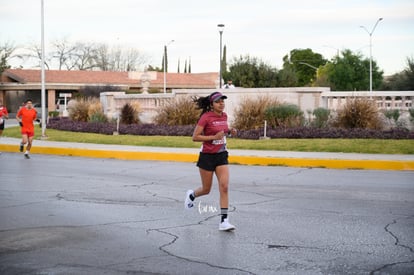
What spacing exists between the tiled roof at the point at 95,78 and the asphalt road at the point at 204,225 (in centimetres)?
5749

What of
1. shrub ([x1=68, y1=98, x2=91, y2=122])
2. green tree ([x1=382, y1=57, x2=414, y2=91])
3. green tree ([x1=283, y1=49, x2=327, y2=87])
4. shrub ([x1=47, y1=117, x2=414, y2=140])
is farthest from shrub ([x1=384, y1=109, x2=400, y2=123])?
green tree ([x1=283, y1=49, x2=327, y2=87])

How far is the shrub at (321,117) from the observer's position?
2566cm

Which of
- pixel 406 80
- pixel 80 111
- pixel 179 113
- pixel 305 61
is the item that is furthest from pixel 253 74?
pixel 305 61

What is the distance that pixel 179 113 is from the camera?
2966 cm

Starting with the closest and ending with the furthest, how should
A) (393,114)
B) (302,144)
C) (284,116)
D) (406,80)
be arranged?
(302,144) < (393,114) < (284,116) < (406,80)

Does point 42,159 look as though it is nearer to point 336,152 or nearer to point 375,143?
point 336,152

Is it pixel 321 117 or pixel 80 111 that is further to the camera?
pixel 80 111

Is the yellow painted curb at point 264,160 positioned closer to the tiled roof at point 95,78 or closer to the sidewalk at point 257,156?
the sidewalk at point 257,156

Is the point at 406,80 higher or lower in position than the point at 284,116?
higher

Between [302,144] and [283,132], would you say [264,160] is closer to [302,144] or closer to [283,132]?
[302,144]

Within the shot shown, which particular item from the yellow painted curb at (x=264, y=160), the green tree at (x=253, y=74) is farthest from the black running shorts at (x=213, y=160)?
the green tree at (x=253, y=74)

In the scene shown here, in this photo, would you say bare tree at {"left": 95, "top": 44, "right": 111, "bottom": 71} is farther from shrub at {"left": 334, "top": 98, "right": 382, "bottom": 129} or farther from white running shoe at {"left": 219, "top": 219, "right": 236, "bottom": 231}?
white running shoe at {"left": 219, "top": 219, "right": 236, "bottom": 231}

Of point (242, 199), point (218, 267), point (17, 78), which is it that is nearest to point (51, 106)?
point (17, 78)

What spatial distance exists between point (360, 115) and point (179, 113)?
830 centimetres
